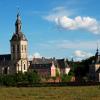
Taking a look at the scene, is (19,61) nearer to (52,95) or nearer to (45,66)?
(45,66)

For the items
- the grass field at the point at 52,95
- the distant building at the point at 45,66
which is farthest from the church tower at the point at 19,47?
the grass field at the point at 52,95

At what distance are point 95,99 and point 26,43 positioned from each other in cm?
11471

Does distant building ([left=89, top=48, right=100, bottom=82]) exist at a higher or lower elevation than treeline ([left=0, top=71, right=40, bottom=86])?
higher

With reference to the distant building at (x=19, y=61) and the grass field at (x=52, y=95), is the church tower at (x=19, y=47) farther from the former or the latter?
the grass field at (x=52, y=95)

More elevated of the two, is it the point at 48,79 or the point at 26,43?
the point at 26,43

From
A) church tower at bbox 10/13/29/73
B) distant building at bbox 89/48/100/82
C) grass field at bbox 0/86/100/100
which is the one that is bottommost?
grass field at bbox 0/86/100/100

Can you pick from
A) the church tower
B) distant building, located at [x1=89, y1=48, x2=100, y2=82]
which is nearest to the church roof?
the church tower

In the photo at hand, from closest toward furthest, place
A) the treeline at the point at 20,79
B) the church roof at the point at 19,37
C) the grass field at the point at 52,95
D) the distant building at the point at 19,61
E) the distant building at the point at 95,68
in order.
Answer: the grass field at the point at 52,95, the treeline at the point at 20,79, the distant building at the point at 95,68, the distant building at the point at 19,61, the church roof at the point at 19,37

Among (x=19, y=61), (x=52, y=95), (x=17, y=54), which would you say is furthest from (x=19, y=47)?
(x=52, y=95)

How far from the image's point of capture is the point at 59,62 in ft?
577

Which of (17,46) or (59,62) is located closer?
(17,46)

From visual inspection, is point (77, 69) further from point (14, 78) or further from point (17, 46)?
point (14, 78)

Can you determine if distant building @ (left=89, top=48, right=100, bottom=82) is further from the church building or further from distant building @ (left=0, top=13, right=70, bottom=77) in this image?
the church building

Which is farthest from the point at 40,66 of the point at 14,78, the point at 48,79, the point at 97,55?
the point at 14,78
